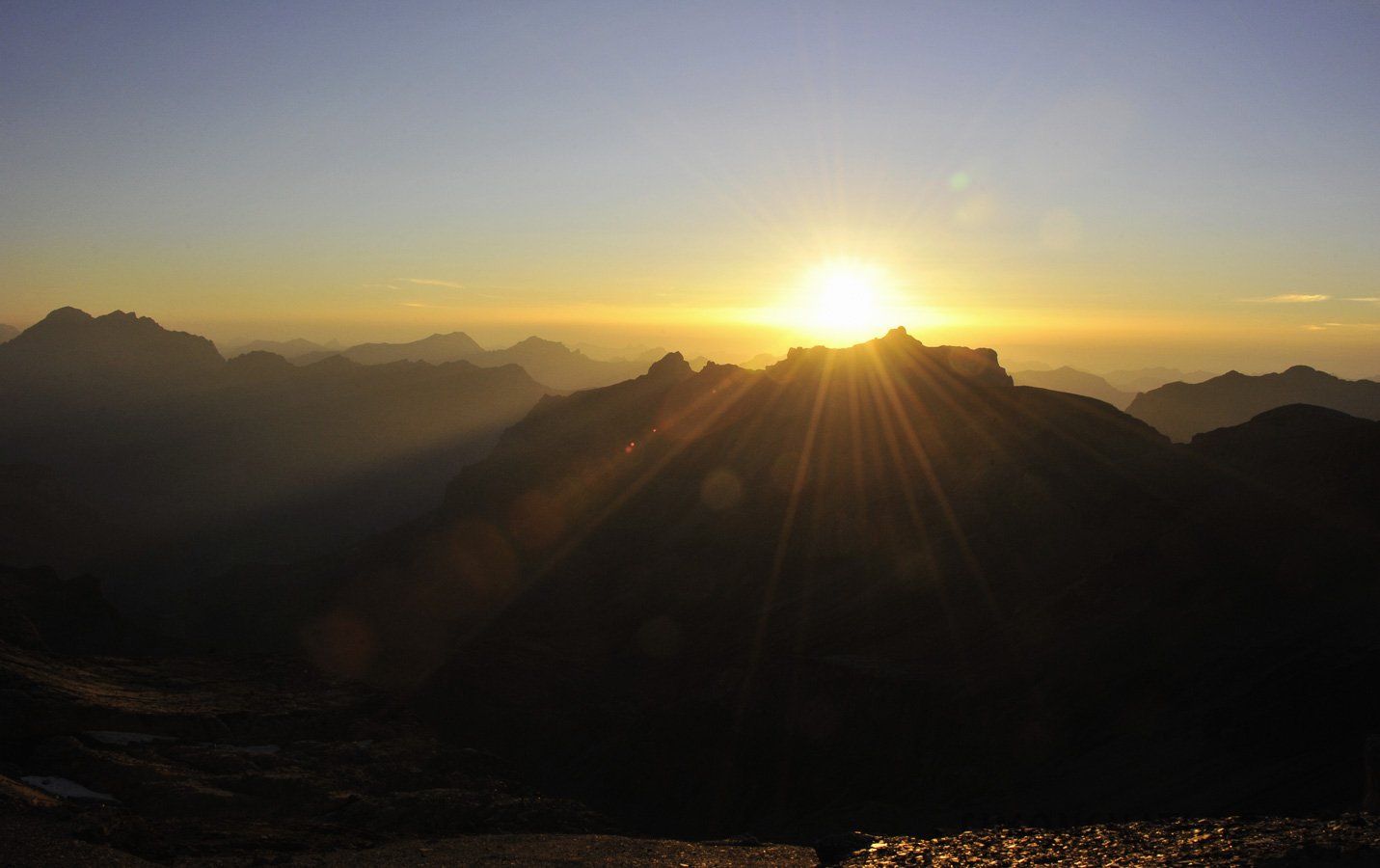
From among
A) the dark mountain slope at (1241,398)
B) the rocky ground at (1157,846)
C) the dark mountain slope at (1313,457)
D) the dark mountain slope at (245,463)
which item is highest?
the dark mountain slope at (1241,398)

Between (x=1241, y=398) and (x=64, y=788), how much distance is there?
16174 centimetres

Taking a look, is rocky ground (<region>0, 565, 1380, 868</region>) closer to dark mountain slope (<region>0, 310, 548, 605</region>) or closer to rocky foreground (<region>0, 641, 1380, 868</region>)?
rocky foreground (<region>0, 641, 1380, 868</region>)

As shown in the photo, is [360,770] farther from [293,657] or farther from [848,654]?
[848,654]

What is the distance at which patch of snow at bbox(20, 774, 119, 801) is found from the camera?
69.4ft

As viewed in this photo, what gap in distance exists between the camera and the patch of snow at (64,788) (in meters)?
21.1

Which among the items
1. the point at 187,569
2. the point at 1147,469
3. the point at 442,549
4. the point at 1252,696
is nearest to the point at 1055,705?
the point at 1252,696

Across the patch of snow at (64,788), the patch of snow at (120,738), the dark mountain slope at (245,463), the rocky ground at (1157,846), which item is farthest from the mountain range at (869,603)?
the dark mountain slope at (245,463)

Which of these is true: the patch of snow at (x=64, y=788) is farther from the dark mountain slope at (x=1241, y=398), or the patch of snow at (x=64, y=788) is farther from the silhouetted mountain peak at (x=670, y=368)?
the dark mountain slope at (x=1241, y=398)

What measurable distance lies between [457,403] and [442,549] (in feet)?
397

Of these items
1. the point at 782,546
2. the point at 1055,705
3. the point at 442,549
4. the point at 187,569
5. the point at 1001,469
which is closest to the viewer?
the point at 1055,705

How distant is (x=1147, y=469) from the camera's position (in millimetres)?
46875

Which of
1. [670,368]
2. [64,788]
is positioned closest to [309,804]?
[64,788]

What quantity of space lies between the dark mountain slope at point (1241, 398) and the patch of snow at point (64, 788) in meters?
146

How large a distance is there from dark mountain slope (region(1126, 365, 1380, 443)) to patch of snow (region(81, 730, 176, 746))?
143 meters
